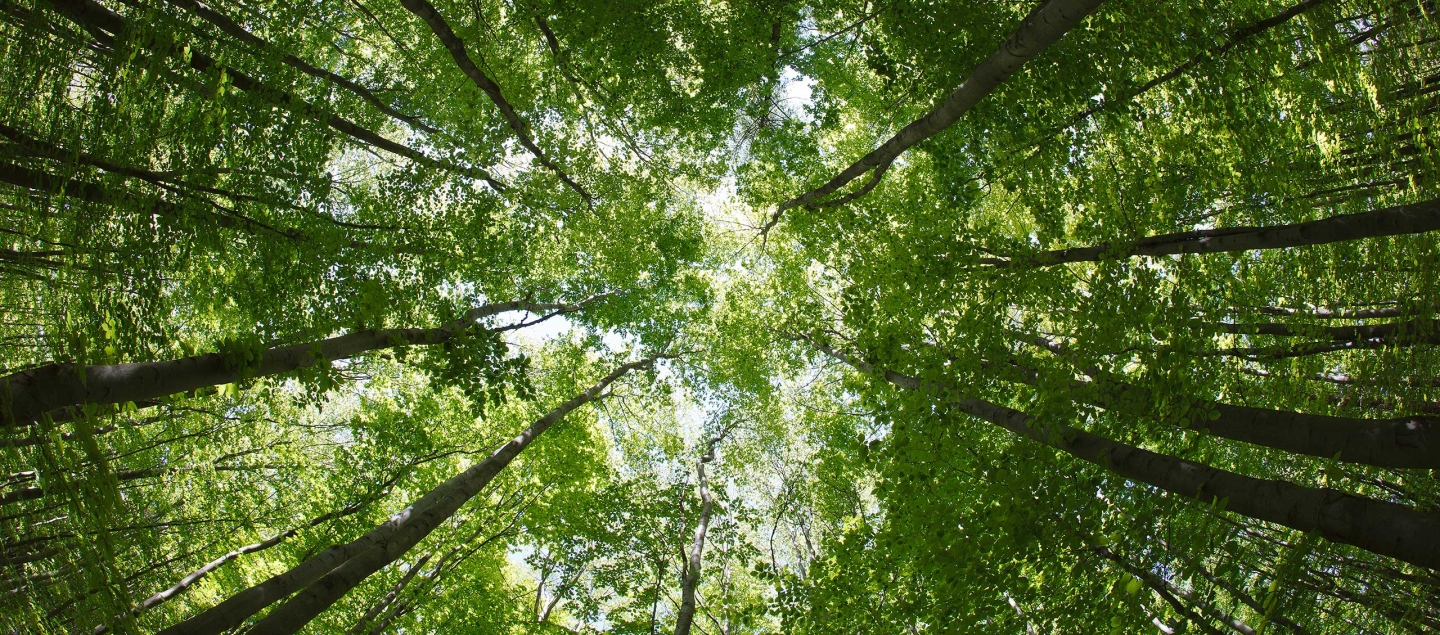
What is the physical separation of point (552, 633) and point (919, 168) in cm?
1004

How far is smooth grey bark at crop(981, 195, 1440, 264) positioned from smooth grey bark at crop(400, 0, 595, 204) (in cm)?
560

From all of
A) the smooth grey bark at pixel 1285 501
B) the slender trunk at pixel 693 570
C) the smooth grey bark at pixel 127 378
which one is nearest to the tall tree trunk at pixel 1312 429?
the smooth grey bark at pixel 1285 501

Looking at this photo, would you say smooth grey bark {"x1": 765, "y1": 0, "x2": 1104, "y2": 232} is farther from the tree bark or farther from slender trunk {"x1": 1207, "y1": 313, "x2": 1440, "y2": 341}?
slender trunk {"x1": 1207, "y1": 313, "x2": 1440, "y2": 341}

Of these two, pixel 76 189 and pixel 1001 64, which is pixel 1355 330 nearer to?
pixel 1001 64

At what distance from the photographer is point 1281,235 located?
4.25 metres

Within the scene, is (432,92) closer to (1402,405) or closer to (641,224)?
(641,224)

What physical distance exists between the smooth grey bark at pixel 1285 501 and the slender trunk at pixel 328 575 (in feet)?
16.1

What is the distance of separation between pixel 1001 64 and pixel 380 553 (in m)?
5.71

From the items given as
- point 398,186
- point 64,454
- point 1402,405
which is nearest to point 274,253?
point 398,186

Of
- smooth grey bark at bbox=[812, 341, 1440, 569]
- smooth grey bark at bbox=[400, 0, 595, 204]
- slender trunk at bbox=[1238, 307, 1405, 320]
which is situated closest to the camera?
smooth grey bark at bbox=[812, 341, 1440, 569]

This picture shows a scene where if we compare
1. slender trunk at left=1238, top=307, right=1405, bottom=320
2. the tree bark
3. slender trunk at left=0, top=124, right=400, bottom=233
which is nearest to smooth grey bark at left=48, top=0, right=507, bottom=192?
slender trunk at left=0, top=124, right=400, bottom=233

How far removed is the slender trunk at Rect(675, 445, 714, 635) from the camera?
9.26m

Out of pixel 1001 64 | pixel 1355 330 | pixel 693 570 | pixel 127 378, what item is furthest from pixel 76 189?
pixel 1355 330

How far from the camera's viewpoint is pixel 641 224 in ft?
36.0
